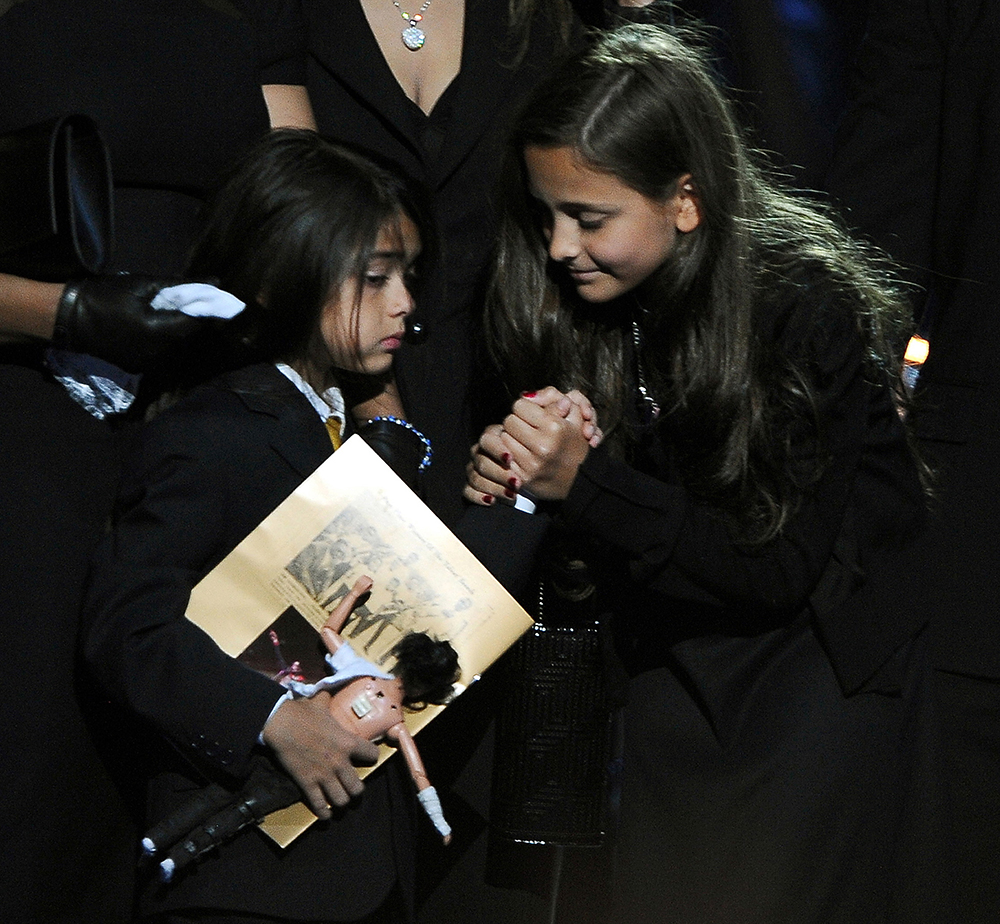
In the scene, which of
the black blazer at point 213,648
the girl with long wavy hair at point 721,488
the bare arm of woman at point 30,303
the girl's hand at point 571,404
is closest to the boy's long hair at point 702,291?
the girl with long wavy hair at point 721,488

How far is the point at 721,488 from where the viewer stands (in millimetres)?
1997

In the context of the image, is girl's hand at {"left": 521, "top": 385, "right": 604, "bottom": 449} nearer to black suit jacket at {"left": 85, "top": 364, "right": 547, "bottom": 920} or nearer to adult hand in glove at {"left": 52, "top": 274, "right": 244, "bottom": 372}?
black suit jacket at {"left": 85, "top": 364, "right": 547, "bottom": 920}

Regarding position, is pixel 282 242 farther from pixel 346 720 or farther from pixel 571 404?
pixel 346 720

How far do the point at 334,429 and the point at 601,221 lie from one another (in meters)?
0.49

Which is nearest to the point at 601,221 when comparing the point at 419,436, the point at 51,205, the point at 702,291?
the point at 702,291

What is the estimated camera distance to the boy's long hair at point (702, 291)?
1.98 metres

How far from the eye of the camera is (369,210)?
2105 millimetres

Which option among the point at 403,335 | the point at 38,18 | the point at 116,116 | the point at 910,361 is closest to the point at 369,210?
the point at 403,335

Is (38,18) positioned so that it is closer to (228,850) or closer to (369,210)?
(369,210)

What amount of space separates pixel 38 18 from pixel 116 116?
17cm

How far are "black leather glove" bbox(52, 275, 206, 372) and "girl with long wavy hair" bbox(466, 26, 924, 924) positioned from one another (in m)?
0.47

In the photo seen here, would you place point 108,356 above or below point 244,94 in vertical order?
below

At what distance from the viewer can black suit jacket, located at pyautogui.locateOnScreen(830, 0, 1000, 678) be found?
2.27 meters

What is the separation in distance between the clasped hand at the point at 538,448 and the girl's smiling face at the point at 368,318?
24 centimetres
